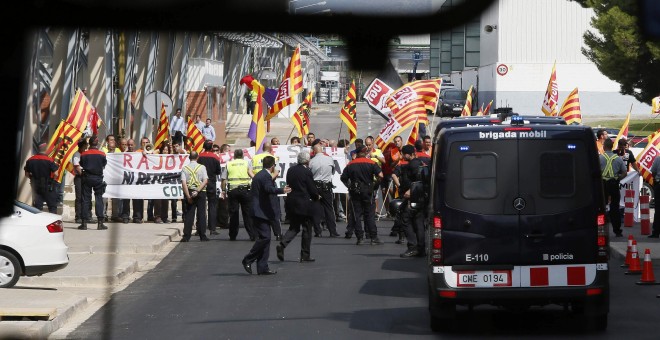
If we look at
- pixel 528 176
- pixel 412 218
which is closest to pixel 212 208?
pixel 412 218

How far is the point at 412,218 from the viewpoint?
1780 cm

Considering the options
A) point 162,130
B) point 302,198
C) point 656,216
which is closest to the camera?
point 162,130

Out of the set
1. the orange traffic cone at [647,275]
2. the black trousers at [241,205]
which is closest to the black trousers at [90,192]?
the black trousers at [241,205]

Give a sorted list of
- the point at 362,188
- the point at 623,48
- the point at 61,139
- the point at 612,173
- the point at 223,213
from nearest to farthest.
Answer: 1. the point at 623,48
2. the point at 61,139
3. the point at 362,188
4. the point at 612,173
5. the point at 223,213

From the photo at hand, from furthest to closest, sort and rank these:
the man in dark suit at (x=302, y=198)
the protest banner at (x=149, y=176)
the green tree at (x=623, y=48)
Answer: the protest banner at (x=149, y=176) < the man in dark suit at (x=302, y=198) < the green tree at (x=623, y=48)

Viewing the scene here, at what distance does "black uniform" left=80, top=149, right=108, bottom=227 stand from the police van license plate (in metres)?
10.7

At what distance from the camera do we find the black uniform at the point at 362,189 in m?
19.6

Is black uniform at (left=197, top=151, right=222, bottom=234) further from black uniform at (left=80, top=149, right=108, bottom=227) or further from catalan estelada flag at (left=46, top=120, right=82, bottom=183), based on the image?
catalan estelada flag at (left=46, top=120, right=82, bottom=183)

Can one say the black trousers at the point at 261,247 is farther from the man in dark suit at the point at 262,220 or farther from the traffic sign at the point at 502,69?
the traffic sign at the point at 502,69

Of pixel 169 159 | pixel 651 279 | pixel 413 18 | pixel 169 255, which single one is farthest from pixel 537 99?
pixel 169 159

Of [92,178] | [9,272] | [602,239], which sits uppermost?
[92,178]

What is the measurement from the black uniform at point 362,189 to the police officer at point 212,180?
7.72 ft

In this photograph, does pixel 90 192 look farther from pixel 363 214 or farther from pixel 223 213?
pixel 363 214

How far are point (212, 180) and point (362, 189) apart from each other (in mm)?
3108
